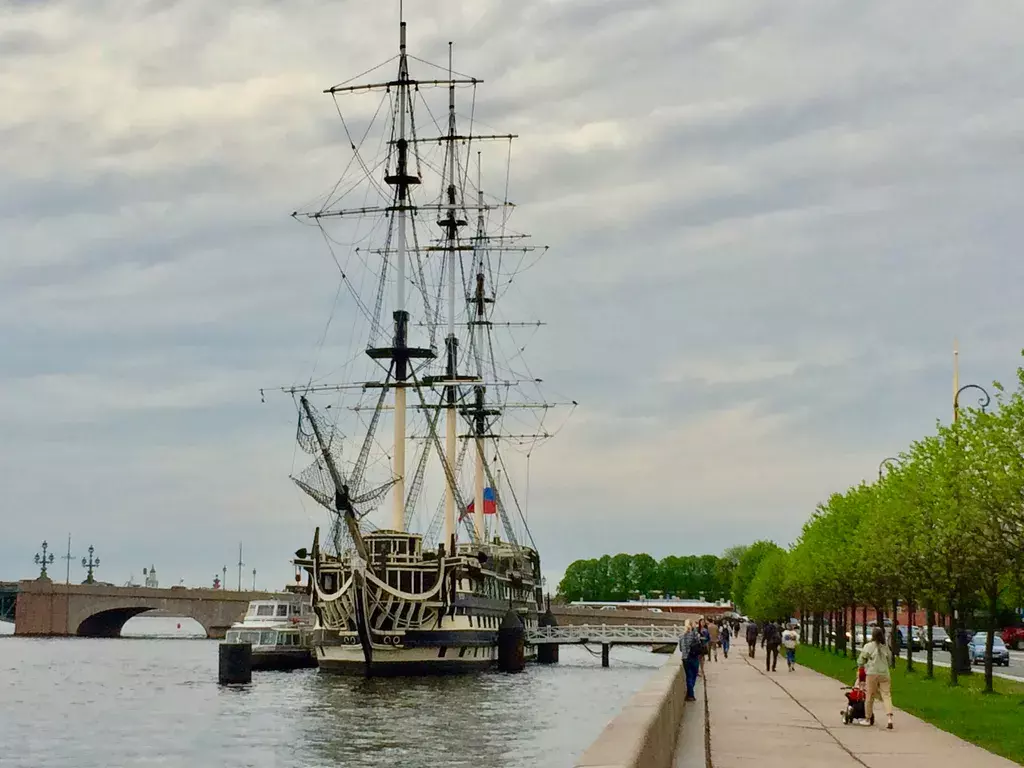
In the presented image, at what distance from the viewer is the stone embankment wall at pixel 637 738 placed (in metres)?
12.3

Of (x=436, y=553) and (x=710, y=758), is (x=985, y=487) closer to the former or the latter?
(x=710, y=758)

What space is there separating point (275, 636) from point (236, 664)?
18961 millimetres

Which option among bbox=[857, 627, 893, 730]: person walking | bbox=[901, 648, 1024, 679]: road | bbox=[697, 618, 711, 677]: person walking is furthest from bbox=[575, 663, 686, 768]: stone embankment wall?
bbox=[901, 648, 1024, 679]: road

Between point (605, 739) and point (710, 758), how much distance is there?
987 cm

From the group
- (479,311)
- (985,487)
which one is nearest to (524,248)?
(479,311)

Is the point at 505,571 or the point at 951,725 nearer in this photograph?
the point at 951,725

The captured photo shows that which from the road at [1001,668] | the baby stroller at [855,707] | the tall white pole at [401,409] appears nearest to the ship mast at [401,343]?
the tall white pole at [401,409]

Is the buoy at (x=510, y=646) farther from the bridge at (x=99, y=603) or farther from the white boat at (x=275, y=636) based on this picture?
the bridge at (x=99, y=603)

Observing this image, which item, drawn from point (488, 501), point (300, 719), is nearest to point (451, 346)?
point (488, 501)

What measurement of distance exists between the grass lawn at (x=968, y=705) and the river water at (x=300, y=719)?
995 cm

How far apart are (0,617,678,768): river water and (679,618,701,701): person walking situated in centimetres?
852

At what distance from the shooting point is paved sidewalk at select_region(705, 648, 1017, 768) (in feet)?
75.6

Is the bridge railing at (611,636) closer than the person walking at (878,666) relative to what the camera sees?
No

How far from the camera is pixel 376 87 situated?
98.7 meters
